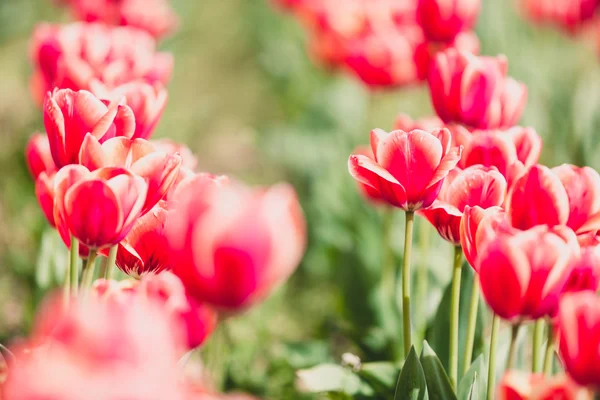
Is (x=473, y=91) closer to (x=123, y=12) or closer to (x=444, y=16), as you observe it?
(x=444, y=16)

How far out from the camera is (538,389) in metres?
0.49

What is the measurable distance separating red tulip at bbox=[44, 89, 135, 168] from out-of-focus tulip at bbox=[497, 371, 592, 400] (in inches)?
17.2

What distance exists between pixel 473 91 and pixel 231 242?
21.6 inches

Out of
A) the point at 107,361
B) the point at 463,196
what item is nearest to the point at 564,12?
the point at 463,196

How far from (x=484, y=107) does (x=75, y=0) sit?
1175mm

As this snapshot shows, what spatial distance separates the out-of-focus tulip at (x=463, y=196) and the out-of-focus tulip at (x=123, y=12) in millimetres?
1147

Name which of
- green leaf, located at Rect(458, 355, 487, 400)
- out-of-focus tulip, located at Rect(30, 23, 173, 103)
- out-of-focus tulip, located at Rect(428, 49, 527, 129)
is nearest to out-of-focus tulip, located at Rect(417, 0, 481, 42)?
out-of-focus tulip, located at Rect(428, 49, 527, 129)

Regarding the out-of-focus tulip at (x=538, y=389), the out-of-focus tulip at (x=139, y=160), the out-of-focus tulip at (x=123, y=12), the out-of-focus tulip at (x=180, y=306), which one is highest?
the out-of-focus tulip at (x=123, y=12)

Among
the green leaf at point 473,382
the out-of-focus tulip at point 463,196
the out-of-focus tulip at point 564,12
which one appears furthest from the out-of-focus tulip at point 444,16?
the out-of-focus tulip at point 564,12

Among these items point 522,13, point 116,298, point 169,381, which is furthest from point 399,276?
point 522,13

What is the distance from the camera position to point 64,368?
1.13ft

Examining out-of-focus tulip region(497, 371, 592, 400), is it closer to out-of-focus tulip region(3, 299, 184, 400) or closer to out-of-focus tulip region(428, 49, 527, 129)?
out-of-focus tulip region(3, 299, 184, 400)

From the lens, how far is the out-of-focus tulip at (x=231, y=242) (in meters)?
0.44

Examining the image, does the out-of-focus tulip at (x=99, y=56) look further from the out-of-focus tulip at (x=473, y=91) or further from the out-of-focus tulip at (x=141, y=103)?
the out-of-focus tulip at (x=473, y=91)
